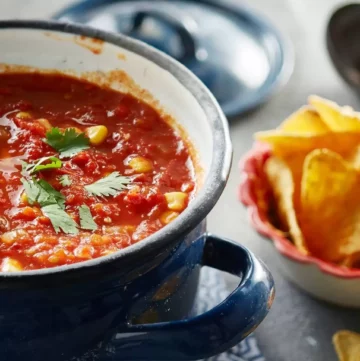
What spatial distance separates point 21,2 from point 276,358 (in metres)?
1.52

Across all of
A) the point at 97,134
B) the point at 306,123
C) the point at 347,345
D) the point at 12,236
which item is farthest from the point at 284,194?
the point at 12,236

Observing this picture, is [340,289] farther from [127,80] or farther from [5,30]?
[5,30]

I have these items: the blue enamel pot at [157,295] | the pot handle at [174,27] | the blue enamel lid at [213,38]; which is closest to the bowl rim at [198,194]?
the blue enamel pot at [157,295]

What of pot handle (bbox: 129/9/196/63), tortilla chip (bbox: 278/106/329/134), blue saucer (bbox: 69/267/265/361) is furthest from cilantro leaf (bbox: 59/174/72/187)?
pot handle (bbox: 129/9/196/63)

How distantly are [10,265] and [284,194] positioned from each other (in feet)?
2.31

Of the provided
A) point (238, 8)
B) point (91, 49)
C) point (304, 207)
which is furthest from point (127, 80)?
point (238, 8)

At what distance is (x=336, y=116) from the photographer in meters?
1.61

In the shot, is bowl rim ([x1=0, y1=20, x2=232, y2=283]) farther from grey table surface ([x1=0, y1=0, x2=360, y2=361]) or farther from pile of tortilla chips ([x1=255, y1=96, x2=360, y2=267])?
grey table surface ([x1=0, y1=0, x2=360, y2=361])

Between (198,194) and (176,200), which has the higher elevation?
(198,194)

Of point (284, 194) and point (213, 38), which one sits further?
point (213, 38)

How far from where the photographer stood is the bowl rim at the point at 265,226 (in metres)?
1.40

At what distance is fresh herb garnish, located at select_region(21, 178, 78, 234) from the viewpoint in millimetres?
1116

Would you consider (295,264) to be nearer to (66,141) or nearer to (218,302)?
(218,302)

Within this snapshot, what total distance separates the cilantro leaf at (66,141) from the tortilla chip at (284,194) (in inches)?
18.7
